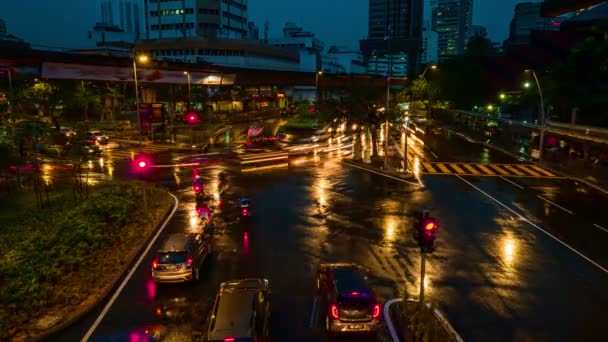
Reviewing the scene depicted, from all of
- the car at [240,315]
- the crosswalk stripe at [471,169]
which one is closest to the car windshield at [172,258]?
the car at [240,315]

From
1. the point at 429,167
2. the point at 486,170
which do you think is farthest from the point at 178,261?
the point at 486,170

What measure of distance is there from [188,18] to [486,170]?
133055 mm

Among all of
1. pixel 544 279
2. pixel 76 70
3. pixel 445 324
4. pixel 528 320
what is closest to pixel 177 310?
pixel 445 324

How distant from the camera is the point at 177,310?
1503 centimetres

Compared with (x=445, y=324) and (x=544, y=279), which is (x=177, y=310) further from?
(x=544, y=279)

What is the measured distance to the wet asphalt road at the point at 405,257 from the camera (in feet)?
47.1

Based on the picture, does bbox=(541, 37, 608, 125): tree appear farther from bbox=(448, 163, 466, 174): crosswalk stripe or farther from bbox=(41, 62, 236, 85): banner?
bbox=(41, 62, 236, 85): banner

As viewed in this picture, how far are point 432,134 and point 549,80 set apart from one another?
19526 mm

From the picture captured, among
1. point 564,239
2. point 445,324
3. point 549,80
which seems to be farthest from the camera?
point 549,80

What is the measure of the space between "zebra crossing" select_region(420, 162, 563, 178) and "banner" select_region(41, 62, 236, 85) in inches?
1639

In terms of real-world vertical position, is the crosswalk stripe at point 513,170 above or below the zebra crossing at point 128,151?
below

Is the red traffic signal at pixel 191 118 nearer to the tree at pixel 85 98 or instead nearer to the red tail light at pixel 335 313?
the tree at pixel 85 98

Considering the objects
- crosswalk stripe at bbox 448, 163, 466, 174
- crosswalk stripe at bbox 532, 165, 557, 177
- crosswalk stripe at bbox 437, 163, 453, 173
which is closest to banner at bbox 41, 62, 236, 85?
crosswalk stripe at bbox 437, 163, 453, 173

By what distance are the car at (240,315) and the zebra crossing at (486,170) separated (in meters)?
30.1
